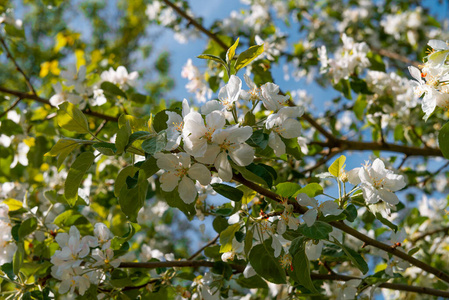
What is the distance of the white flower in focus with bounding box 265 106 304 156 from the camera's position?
99 centimetres

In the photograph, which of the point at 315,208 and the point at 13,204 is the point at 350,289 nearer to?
the point at 315,208

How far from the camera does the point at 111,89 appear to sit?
1974mm

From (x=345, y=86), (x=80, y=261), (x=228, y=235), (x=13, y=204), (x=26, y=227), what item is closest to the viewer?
(x=228, y=235)

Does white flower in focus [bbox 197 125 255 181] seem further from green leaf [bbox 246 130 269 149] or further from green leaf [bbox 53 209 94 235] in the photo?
green leaf [bbox 53 209 94 235]

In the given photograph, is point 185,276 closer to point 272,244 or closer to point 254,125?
point 272,244

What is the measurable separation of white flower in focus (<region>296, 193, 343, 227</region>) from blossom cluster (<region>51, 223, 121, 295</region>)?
0.67 m

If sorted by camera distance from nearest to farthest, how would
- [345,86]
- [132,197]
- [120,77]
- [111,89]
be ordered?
[132,197], [111,89], [120,77], [345,86]

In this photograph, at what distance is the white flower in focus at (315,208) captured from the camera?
1002 millimetres

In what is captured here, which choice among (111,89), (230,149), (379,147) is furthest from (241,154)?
(379,147)

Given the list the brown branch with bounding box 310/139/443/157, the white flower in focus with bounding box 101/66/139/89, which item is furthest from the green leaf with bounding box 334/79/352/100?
the white flower in focus with bounding box 101/66/139/89

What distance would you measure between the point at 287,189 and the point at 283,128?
192mm

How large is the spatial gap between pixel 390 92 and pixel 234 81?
1.55m

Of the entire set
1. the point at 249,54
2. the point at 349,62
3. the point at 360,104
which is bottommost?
the point at 360,104

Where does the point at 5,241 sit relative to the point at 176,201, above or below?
below
